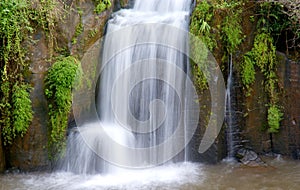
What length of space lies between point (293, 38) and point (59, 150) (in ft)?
15.1

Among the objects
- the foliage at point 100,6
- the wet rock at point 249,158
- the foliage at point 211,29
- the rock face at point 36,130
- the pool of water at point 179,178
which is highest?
the foliage at point 100,6

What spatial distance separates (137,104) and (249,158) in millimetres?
2232

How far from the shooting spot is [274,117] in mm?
6848

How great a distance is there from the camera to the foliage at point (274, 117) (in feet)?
22.5

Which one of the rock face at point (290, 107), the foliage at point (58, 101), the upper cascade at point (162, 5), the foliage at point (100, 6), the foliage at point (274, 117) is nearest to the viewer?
the foliage at point (58, 101)

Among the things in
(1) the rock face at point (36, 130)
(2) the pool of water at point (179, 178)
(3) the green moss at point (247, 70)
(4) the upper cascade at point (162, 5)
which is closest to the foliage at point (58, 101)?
(1) the rock face at point (36, 130)

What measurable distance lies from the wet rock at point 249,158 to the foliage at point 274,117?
599 mm

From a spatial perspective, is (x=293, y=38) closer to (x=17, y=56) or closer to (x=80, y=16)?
(x=80, y=16)

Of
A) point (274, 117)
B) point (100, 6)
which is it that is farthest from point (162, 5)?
A: point (274, 117)

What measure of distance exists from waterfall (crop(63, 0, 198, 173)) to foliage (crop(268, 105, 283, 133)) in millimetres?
1555

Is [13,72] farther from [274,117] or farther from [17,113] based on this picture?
[274,117]

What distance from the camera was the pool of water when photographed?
5711mm

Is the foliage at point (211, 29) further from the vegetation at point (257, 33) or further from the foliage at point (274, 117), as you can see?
the foliage at point (274, 117)

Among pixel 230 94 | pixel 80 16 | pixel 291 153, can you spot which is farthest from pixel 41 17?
pixel 291 153
